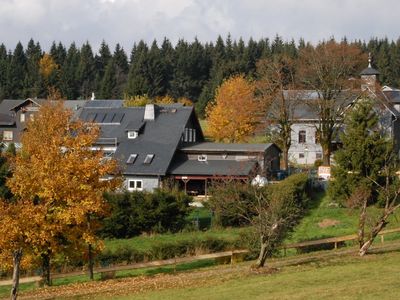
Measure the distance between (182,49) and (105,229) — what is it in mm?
88108

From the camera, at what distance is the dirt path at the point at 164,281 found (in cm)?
2347

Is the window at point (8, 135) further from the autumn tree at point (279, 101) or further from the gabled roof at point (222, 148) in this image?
the autumn tree at point (279, 101)

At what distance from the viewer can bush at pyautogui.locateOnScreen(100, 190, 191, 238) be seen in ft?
133

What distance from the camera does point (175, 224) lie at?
4203 centimetres

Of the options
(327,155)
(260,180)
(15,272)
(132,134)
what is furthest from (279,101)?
(15,272)

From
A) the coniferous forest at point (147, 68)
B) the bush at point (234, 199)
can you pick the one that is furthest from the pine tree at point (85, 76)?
the bush at point (234, 199)

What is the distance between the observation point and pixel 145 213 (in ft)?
135

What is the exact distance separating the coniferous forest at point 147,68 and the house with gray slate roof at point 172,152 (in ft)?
142

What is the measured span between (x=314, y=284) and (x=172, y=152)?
110ft

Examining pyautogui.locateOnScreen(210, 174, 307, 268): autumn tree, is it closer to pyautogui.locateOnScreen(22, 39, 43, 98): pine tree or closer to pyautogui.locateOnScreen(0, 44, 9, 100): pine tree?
pyautogui.locateOnScreen(22, 39, 43, 98): pine tree

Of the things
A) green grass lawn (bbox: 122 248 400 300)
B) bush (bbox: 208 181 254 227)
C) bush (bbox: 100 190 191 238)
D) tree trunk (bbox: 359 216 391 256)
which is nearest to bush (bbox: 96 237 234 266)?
bush (bbox: 208 181 254 227)

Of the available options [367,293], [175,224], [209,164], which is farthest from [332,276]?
[209,164]

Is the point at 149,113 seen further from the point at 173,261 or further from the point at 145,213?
the point at 173,261

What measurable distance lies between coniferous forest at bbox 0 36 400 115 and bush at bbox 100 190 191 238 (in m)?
61.4
